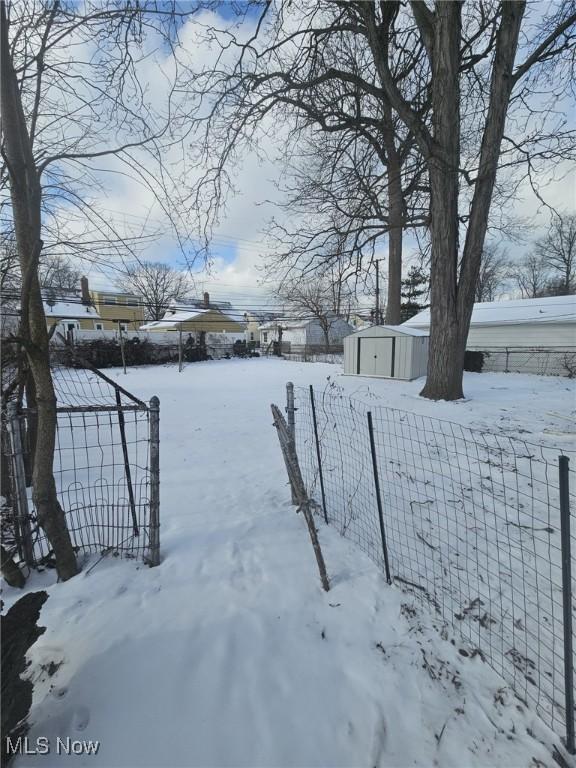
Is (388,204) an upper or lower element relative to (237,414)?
upper

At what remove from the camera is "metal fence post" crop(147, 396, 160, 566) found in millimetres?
2260

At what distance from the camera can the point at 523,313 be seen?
16766 mm

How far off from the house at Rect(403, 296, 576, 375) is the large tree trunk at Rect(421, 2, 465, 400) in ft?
33.0

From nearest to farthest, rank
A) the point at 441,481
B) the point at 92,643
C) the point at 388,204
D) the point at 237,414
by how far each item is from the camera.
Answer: the point at 92,643 < the point at 441,481 < the point at 237,414 < the point at 388,204

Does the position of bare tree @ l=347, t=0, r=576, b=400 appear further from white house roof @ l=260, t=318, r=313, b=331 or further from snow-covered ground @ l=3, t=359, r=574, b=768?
white house roof @ l=260, t=318, r=313, b=331

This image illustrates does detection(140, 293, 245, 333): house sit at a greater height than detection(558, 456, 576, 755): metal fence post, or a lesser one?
greater

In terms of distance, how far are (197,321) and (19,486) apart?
34997 mm

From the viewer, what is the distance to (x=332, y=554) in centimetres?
248

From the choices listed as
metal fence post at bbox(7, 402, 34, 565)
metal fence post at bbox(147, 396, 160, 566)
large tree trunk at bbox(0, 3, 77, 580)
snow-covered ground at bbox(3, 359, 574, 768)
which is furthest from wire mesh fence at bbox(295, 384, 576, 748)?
metal fence post at bbox(7, 402, 34, 565)

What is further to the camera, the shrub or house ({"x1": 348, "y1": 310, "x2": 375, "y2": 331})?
house ({"x1": 348, "y1": 310, "x2": 375, "y2": 331})

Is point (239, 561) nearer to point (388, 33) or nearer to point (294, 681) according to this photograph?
point (294, 681)

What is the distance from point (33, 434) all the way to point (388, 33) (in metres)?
→ 9.73

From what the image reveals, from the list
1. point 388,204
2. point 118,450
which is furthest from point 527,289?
point 118,450

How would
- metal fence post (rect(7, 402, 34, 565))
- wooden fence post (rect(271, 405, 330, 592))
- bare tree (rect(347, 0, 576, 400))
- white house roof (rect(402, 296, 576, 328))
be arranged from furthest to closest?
white house roof (rect(402, 296, 576, 328)) < bare tree (rect(347, 0, 576, 400)) < metal fence post (rect(7, 402, 34, 565)) < wooden fence post (rect(271, 405, 330, 592))
